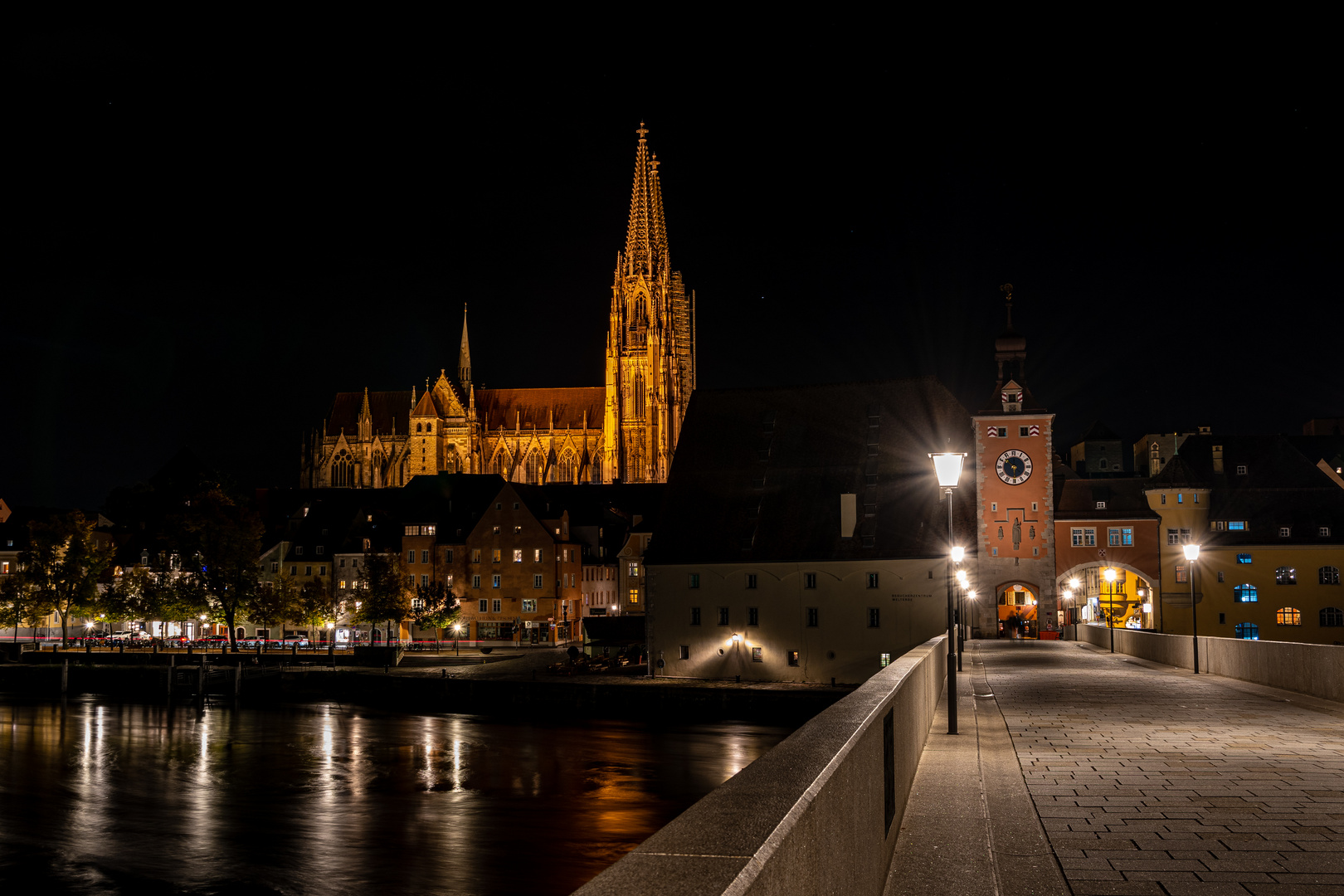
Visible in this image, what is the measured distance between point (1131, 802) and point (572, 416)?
162 meters

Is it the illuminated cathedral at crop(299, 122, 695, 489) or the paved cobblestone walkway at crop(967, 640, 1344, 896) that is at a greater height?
the illuminated cathedral at crop(299, 122, 695, 489)

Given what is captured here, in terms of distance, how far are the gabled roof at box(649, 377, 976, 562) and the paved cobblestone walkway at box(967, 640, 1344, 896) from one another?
41.9 m

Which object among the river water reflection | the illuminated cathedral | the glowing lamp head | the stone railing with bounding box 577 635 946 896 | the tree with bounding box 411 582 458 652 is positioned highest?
the illuminated cathedral

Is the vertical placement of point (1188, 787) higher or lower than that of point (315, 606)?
higher

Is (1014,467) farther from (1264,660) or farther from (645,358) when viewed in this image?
(645,358)

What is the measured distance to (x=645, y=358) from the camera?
155000 mm

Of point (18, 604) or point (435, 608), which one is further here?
point (18, 604)

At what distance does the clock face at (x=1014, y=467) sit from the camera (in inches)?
2657

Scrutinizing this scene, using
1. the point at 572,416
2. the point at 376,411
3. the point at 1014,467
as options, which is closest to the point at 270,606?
the point at 1014,467

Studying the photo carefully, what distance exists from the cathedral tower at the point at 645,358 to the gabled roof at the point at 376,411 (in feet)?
104

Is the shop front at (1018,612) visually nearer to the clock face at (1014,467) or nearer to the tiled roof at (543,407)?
the clock face at (1014,467)

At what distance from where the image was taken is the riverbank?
57750mm

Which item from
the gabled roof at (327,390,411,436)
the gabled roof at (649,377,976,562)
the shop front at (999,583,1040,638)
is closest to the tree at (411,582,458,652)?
the gabled roof at (649,377,976,562)

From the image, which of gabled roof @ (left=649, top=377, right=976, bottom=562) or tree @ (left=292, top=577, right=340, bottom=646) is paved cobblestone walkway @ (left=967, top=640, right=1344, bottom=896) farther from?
tree @ (left=292, top=577, right=340, bottom=646)
